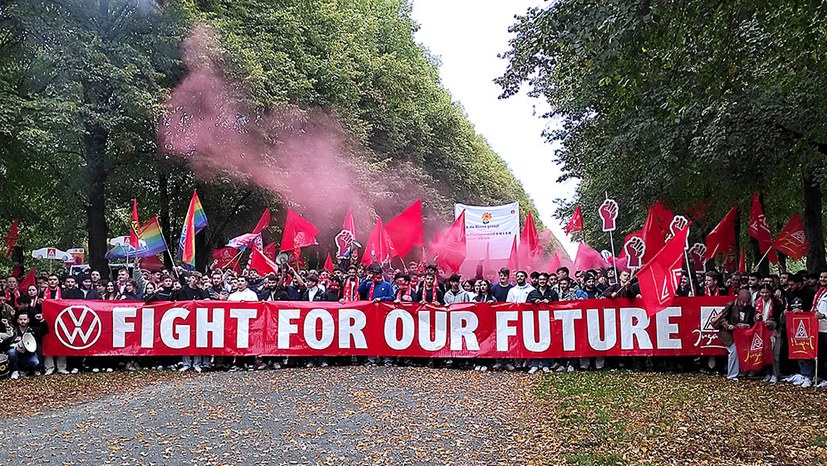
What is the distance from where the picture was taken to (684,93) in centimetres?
1130

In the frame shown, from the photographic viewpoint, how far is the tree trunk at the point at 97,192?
69.7 ft

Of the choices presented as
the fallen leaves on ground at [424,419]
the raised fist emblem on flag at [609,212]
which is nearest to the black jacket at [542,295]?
the fallen leaves on ground at [424,419]

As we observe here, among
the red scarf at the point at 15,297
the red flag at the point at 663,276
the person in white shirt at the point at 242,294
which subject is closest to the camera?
the red flag at the point at 663,276

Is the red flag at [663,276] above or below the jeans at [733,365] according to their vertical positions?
above

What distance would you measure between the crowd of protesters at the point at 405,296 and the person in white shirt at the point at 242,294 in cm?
2

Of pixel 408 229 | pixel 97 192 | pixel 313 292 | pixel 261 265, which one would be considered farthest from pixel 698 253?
pixel 97 192

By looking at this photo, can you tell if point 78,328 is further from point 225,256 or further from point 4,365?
point 225,256

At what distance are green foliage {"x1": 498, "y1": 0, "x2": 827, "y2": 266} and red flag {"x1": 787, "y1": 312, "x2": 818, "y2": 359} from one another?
3.52m

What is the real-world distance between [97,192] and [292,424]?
15.2 metres

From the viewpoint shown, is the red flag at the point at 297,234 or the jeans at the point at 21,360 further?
the red flag at the point at 297,234

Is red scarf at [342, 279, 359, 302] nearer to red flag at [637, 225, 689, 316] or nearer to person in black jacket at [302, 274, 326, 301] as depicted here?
person in black jacket at [302, 274, 326, 301]

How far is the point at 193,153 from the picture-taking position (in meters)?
22.4

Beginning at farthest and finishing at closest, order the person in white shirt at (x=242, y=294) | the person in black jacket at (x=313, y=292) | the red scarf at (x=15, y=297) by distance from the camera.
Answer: the person in black jacket at (x=313, y=292) → the person in white shirt at (x=242, y=294) → the red scarf at (x=15, y=297)

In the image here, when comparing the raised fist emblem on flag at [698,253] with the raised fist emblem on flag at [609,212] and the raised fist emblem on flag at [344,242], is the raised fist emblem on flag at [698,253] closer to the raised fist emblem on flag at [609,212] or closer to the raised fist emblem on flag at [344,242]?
the raised fist emblem on flag at [609,212]
